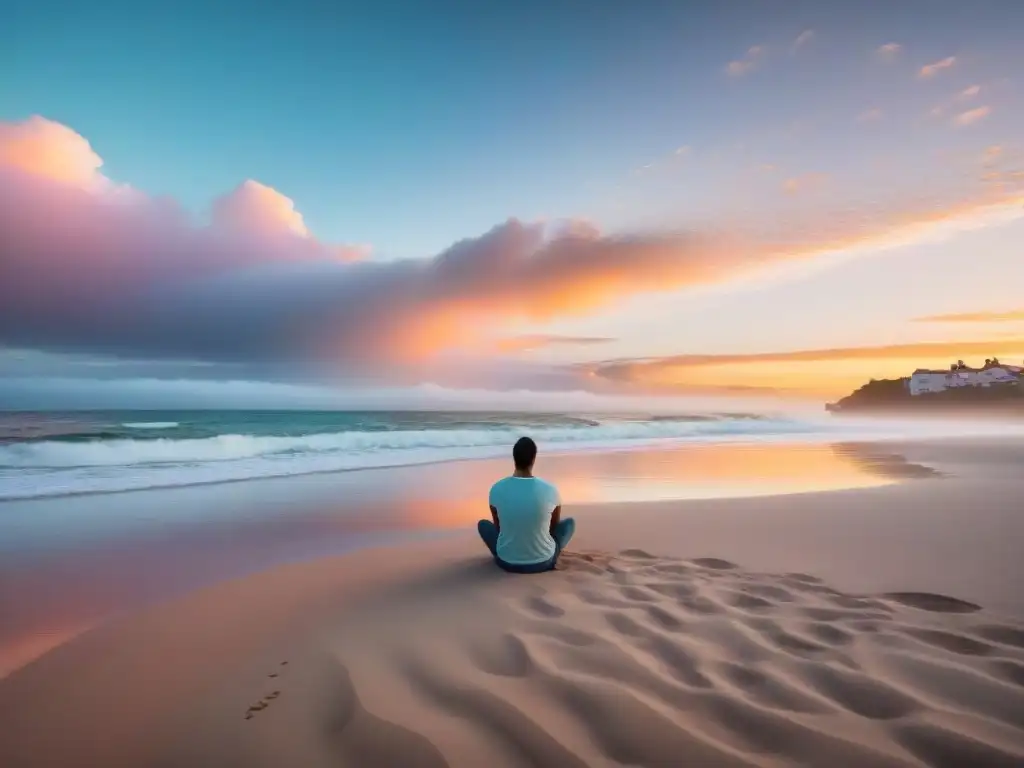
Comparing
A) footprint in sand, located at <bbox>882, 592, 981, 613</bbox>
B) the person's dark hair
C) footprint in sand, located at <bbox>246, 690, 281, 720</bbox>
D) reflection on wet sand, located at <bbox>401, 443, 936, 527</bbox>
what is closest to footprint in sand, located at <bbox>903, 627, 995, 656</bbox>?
footprint in sand, located at <bbox>882, 592, 981, 613</bbox>

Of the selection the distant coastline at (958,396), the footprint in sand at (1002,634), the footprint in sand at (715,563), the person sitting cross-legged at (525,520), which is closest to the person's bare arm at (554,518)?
the person sitting cross-legged at (525,520)

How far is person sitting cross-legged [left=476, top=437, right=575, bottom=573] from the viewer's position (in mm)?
5176

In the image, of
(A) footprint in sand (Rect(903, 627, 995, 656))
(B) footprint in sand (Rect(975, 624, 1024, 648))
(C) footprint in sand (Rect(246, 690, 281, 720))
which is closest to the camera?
(C) footprint in sand (Rect(246, 690, 281, 720))

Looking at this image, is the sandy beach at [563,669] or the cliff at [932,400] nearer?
the sandy beach at [563,669]

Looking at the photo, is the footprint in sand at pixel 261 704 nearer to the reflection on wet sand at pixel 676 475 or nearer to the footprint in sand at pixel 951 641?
the footprint in sand at pixel 951 641

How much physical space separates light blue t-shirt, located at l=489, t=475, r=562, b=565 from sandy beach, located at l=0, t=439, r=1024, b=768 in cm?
24

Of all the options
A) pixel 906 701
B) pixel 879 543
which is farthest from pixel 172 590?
pixel 879 543

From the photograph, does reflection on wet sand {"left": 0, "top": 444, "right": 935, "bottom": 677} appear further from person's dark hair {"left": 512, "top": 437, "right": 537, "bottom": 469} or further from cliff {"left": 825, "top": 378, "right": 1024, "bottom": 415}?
cliff {"left": 825, "top": 378, "right": 1024, "bottom": 415}

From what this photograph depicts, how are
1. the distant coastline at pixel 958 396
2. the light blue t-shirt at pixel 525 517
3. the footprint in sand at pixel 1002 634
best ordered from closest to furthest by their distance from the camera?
the footprint in sand at pixel 1002 634 < the light blue t-shirt at pixel 525 517 < the distant coastline at pixel 958 396

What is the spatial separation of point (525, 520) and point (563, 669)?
2.15m

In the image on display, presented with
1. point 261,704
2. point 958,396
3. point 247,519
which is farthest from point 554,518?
point 958,396

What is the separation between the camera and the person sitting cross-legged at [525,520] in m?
5.18

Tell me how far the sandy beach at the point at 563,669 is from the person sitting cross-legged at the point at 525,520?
19 centimetres

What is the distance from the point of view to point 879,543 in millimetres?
6027
